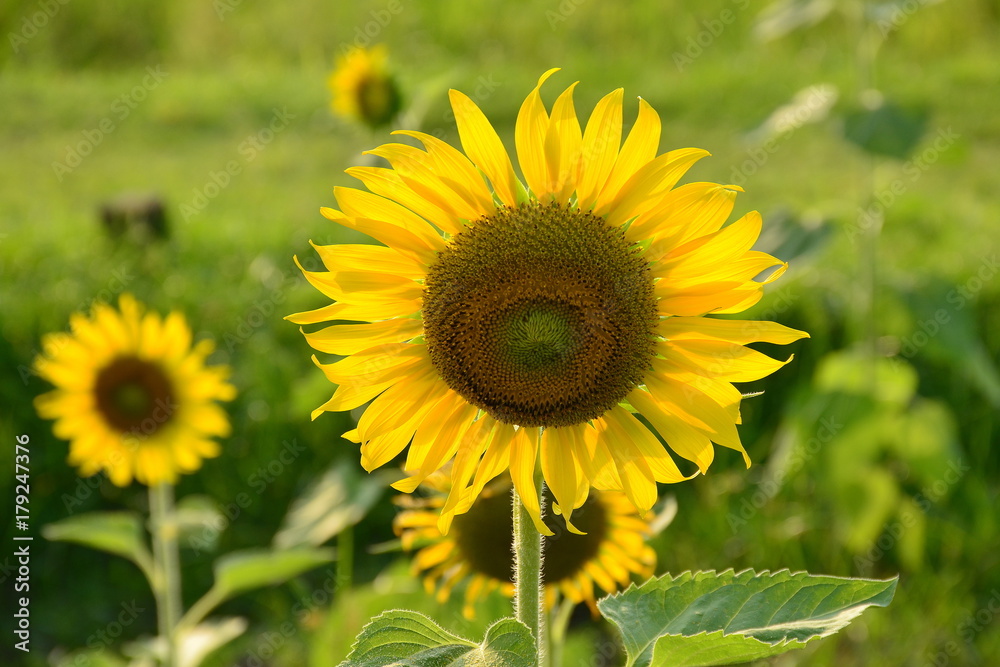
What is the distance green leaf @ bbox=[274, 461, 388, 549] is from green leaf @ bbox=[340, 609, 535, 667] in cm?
134

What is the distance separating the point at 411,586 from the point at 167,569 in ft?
1.87

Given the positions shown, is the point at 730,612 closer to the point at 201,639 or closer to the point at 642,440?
the point at 642,440

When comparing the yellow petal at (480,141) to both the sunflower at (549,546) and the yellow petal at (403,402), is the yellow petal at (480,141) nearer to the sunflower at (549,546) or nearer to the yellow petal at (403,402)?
the yellow petal at (403,402)

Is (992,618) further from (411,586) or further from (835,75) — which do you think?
(835,75)

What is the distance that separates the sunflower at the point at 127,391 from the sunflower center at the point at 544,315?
4.72ft

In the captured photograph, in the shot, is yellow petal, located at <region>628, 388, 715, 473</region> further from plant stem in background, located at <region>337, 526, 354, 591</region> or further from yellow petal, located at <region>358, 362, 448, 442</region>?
plant stem in background, located at <region>337, 526, 354, 591</region>

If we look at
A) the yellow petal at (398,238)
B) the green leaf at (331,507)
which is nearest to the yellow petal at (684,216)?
the yellow petal at (398,238)

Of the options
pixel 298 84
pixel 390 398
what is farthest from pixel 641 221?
pixel 298 84

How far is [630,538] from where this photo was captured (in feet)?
4.61

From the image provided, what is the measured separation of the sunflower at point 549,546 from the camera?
4.50ft

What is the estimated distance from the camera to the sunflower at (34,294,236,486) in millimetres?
2414

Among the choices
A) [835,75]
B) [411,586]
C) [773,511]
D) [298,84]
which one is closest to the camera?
[411,586]

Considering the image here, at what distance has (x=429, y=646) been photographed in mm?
972

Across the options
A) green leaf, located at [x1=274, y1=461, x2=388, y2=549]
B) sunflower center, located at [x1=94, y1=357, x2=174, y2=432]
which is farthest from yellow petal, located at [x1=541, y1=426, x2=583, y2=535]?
sunflower center, located at [x1=94, y1=357, x2=174, y2=432]
